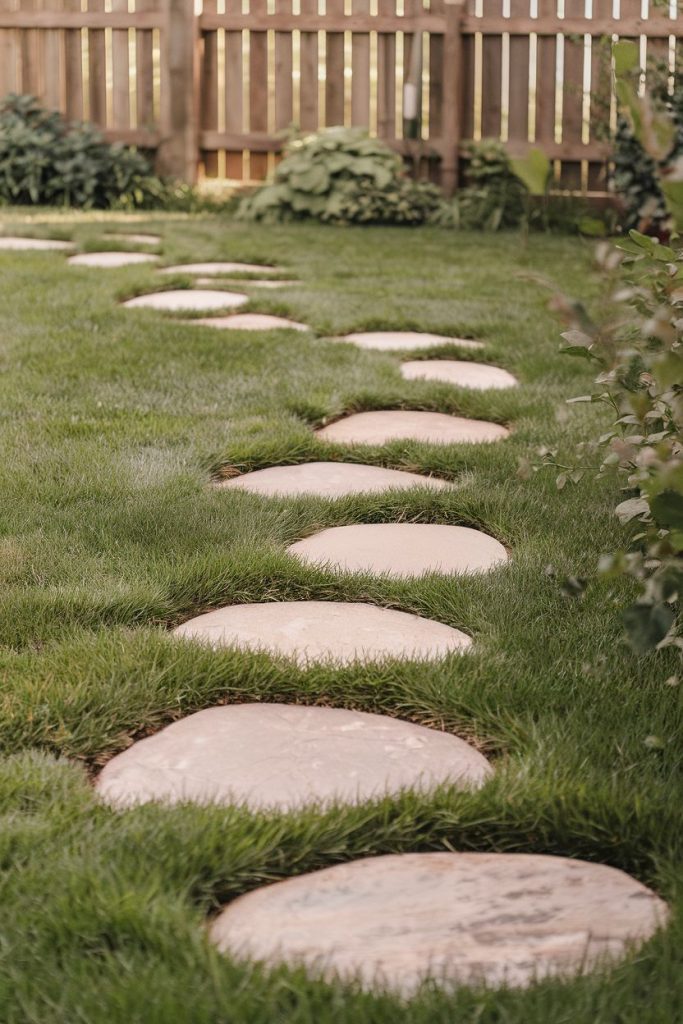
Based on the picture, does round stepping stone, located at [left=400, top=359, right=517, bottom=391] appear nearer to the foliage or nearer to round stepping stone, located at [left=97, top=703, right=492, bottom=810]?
round stepping stone, located at [left=97, top=703, right=492, bottom=810]

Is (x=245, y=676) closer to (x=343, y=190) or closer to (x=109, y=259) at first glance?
(x=109, y=259)

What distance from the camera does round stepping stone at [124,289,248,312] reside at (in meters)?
4.34

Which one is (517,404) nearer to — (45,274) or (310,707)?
→ (310,707)

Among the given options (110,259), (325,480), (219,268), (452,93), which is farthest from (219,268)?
(452,93)

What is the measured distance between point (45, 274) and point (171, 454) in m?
2.41

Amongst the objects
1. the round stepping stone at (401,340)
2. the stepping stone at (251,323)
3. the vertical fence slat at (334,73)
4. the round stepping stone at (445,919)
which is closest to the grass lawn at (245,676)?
the round stepping stone at (445,919)

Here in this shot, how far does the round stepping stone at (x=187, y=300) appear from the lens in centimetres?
434

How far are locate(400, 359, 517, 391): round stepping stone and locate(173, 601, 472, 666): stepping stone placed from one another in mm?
1521

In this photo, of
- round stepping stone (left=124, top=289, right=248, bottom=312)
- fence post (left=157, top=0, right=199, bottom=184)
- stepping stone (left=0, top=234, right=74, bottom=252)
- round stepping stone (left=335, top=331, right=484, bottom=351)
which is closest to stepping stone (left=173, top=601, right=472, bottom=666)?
round stepping stone (left=335, top=331, right=484, bottom=351)

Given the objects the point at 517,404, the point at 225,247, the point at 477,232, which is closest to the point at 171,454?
the point at 517,404

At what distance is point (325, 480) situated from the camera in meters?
2.61

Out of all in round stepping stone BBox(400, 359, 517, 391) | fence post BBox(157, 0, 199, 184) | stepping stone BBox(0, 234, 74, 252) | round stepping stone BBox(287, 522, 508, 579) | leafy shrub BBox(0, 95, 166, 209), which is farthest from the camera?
fence post BBox(157, 0, 199, 184)

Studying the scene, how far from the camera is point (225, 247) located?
232 inches

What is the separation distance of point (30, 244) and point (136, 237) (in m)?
0.65
